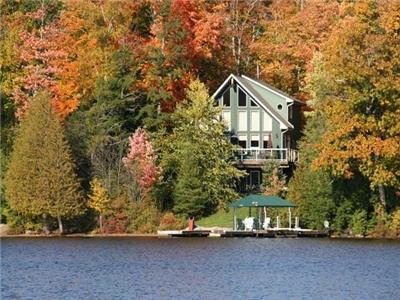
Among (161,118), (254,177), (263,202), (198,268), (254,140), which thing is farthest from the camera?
(254,140)

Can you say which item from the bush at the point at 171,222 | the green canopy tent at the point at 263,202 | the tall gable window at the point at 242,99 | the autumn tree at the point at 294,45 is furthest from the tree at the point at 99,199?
the autumn tree at the point at 294,45

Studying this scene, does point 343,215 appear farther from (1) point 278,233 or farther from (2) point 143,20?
(2) point 143,20

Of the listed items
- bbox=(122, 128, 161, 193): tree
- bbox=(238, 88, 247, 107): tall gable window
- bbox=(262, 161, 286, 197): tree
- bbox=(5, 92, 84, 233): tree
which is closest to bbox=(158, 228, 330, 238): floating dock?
bbox=(122, 128, 161, 193): tree

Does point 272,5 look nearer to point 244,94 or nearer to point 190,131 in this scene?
point 244,94

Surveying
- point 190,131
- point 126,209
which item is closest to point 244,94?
point 190,131

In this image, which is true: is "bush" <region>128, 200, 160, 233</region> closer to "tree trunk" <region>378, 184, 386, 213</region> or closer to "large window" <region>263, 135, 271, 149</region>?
"tree trunk" <region>378, 184, 386, 213</region>

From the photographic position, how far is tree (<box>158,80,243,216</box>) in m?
79.7

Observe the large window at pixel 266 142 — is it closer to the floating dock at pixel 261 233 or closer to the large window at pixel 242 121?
the large window at pixel 242 121

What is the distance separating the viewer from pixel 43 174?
78125 millimetres

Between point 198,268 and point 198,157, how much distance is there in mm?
26676

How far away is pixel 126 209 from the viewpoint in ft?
262

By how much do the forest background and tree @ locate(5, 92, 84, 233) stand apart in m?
0.08

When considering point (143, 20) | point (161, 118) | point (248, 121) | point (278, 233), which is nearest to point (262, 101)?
point (248, 121)

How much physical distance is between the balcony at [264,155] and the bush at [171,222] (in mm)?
10346
